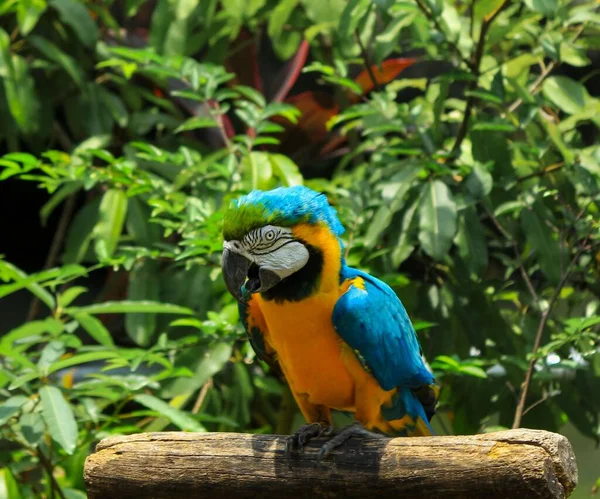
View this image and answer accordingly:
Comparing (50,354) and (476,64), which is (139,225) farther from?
(476,64)

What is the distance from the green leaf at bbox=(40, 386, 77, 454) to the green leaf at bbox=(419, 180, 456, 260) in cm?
89

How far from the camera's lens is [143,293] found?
2326mm

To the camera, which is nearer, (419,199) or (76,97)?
(419,199)

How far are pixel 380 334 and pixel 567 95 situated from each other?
107 centimetres

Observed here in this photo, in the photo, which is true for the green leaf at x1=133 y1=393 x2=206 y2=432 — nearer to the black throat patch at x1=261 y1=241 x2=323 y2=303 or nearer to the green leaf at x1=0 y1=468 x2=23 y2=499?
the green leaf at x1=0 y1=468 x2=23 y2=499

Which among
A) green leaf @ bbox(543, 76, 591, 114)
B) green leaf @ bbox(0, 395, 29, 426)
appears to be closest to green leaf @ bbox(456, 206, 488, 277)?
green leaf @ bbox(543, 76, 591, 114)

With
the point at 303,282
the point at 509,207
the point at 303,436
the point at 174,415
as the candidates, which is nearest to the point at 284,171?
the point at 509,207

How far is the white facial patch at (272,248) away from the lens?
127 centimetres

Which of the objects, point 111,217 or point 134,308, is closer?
point 134,308

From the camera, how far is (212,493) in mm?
1321

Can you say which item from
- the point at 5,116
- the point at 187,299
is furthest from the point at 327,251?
the point at 5,116

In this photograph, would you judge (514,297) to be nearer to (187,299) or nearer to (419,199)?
(419,199)

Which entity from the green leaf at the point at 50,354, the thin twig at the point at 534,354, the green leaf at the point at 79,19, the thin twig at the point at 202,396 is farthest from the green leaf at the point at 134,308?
the green leaf at the point at 79,19

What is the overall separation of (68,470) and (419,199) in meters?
1.18
